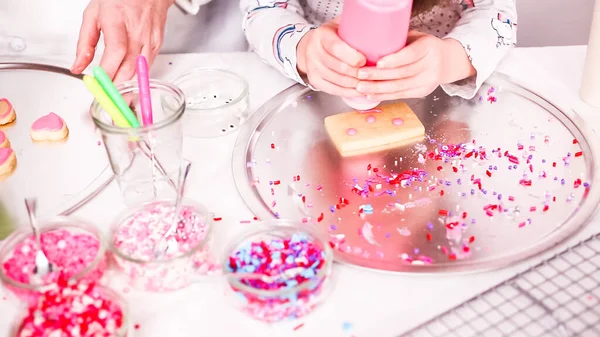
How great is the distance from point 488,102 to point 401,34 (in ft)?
0.84

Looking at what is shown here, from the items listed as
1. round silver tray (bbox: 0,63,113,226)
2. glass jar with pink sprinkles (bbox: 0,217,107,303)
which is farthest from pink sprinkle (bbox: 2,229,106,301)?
round silver tray (bbox: 0,63,113,226)

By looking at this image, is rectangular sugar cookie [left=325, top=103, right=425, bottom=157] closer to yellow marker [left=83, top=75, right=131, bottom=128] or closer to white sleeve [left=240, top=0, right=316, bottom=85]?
white sleeve [left=240, top=0, right=316, bottom=85]

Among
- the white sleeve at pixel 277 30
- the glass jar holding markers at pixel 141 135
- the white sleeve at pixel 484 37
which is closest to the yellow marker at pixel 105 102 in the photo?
the glass jar holding markers at pixel 141 135

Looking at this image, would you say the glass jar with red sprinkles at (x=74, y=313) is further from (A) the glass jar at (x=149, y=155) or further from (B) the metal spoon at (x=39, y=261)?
(A) the glass jar at (x=149, y=155)

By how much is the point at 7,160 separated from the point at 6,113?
0.11 metres

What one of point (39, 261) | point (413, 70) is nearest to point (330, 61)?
point (413, 70)

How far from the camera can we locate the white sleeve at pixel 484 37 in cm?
95

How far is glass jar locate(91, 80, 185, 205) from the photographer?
2.55ft

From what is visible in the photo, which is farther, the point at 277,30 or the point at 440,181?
the point at 277,30

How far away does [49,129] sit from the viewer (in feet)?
2.90

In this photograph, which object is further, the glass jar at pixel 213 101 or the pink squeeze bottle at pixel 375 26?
the glass jar at pixel 213 101

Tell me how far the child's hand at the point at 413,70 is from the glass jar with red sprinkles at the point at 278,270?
240 millimetres

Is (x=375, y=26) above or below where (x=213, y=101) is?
above

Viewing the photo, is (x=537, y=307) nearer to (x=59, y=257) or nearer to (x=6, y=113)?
(x=59, y=257)
